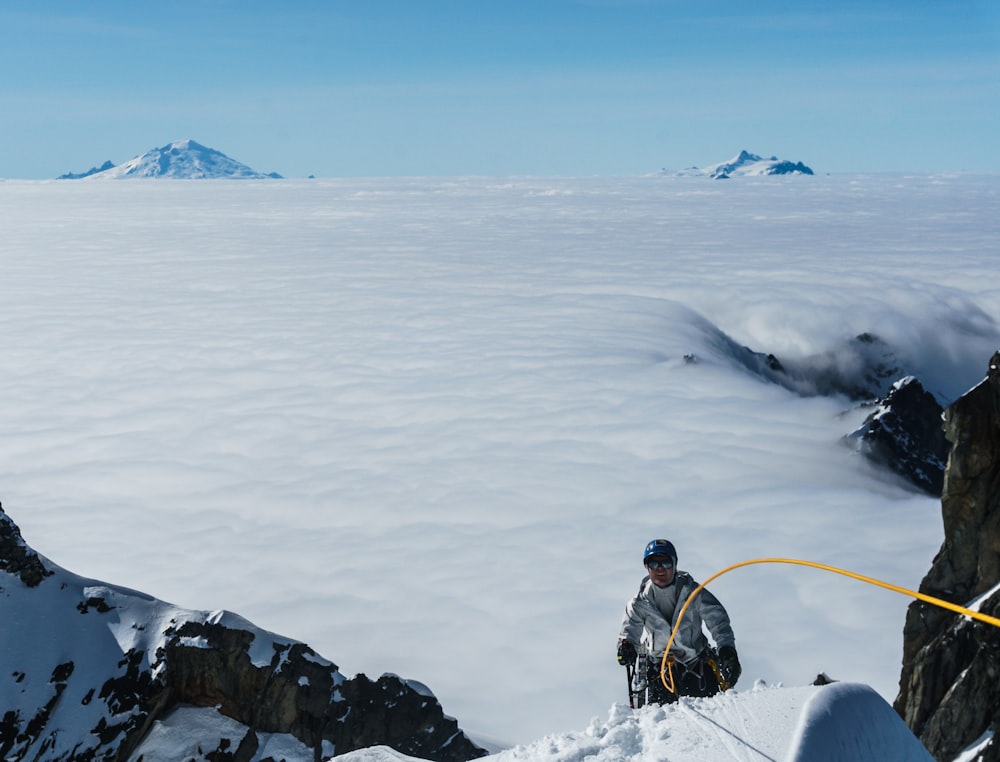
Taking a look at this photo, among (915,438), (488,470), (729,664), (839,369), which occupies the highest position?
(729,664)

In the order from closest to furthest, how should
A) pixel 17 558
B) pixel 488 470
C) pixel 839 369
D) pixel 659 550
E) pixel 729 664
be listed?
pixel 729 664, pixel 659 550, pixel 17 558, pixel 488 470, pixel 839 369

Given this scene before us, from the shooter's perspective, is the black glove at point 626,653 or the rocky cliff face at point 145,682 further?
the rocky cliff face at point 145,682

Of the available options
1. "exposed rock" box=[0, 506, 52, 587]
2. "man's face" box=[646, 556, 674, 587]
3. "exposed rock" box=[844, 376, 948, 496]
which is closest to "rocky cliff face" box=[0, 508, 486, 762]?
"exposed rock" box=[0, 506, 52, 587]

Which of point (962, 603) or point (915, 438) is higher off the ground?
point (962, 603)

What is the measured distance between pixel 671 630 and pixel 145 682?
38.9 ft

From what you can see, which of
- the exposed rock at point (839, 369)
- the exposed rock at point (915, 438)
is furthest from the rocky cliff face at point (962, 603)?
the exposed rock at point (839, 369)

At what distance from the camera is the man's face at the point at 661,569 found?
799 cm

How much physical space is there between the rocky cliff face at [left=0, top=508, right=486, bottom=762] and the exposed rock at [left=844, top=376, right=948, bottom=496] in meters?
67.0

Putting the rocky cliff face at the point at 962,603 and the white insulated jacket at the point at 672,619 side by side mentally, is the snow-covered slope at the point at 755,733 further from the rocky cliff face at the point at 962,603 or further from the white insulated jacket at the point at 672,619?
the rocky cliff face at the point at 962,603

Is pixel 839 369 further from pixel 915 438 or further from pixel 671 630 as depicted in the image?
pixel 671 630

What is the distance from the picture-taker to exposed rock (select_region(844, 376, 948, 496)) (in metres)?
73.2

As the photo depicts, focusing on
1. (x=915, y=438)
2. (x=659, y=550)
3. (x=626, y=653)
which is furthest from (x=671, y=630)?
(x=915, y=438)

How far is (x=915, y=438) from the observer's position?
7375cm

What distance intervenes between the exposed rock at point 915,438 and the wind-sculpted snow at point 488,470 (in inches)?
77.8
